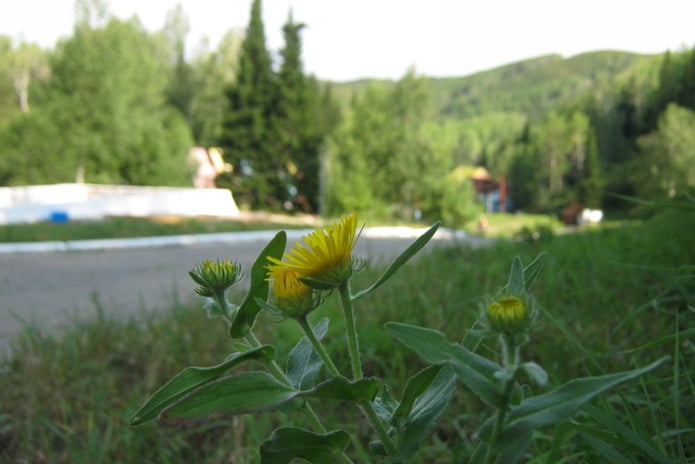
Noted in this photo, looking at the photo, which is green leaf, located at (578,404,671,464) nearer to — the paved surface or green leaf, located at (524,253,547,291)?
green leaf, located at (524,253,547,291)

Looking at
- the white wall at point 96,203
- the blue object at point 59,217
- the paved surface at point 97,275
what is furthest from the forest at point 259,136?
the paved surface at point 97,275

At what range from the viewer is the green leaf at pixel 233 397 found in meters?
0.52

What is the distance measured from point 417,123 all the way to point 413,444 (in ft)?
93.8

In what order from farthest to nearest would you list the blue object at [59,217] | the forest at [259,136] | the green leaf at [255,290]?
1. the forest at [259,136]
2. the blue object at [59,217]
3. the green leaf at [255,290]

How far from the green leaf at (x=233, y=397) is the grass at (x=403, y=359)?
0.91 ft

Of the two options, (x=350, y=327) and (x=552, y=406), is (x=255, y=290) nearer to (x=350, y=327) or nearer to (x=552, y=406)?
(x=350, y=327)

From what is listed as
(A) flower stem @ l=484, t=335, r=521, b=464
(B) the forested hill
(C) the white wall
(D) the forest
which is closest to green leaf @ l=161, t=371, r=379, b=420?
(A) flower stem @ l=484, t=335, r=521, b=464

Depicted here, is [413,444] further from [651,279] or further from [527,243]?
[527,243]

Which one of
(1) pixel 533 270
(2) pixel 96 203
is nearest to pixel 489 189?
(2) pixel 96 203

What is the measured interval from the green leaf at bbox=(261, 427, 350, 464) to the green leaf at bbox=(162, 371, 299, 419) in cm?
3

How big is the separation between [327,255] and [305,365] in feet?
0.63

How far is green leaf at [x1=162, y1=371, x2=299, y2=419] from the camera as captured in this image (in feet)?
1.72

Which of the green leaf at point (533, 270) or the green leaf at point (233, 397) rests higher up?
the green leaf at point (533, 270)

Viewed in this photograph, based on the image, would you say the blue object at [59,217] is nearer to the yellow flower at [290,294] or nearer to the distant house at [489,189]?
the yellow flower at [290,294]
